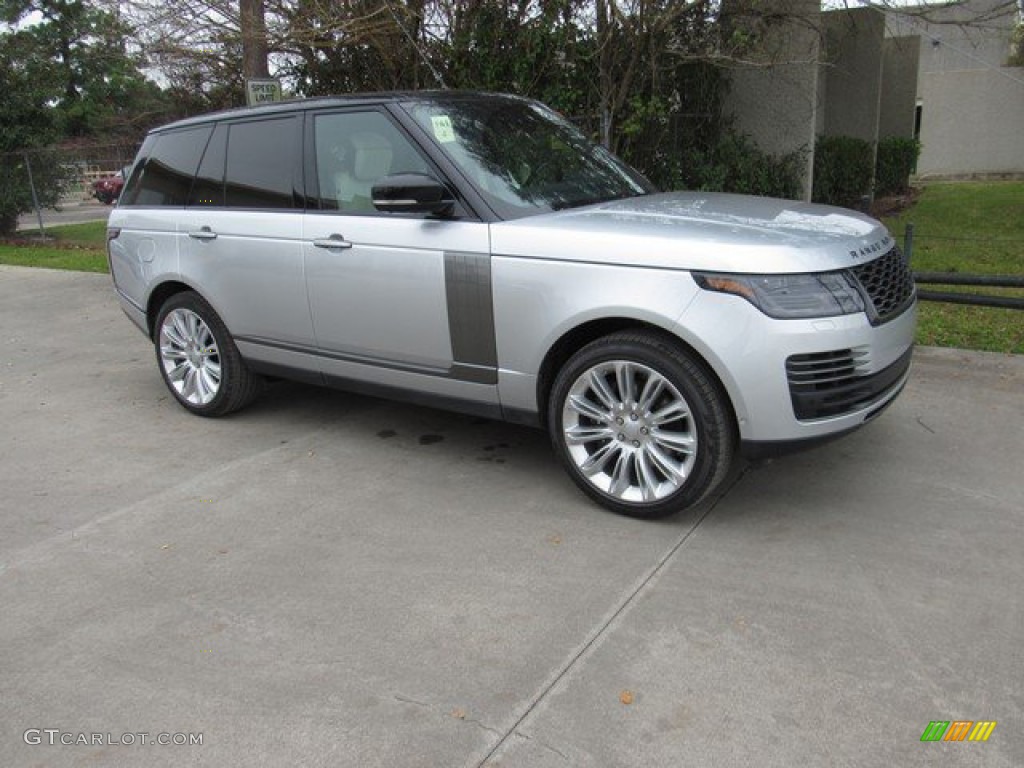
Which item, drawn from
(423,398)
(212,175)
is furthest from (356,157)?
(423,398)

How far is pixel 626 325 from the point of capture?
12.6ft

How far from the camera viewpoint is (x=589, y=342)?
4.01m

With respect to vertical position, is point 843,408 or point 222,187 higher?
point 222,187

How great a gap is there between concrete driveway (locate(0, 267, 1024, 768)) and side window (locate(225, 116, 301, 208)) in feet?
4.71

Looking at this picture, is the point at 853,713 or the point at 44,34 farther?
the point at 44,34

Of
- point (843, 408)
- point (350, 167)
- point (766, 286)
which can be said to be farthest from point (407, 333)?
point (843, 408)

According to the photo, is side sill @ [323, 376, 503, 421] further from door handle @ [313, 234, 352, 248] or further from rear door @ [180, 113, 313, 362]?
door handle @ [313, 234, 352, 248]

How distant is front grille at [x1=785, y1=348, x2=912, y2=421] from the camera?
11.4 feet

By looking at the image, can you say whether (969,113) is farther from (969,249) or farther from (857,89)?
(969,249)

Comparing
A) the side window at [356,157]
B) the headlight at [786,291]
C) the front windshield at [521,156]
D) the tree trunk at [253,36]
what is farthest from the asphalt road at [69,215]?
the headlight at [786,291]

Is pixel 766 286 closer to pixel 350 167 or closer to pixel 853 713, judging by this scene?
pixel 853 713

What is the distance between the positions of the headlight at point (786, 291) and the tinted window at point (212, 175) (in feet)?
10.3

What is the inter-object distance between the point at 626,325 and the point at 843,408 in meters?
0.96

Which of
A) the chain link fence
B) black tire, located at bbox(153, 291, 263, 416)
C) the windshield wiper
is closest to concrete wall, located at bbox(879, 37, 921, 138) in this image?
the chain link fence
